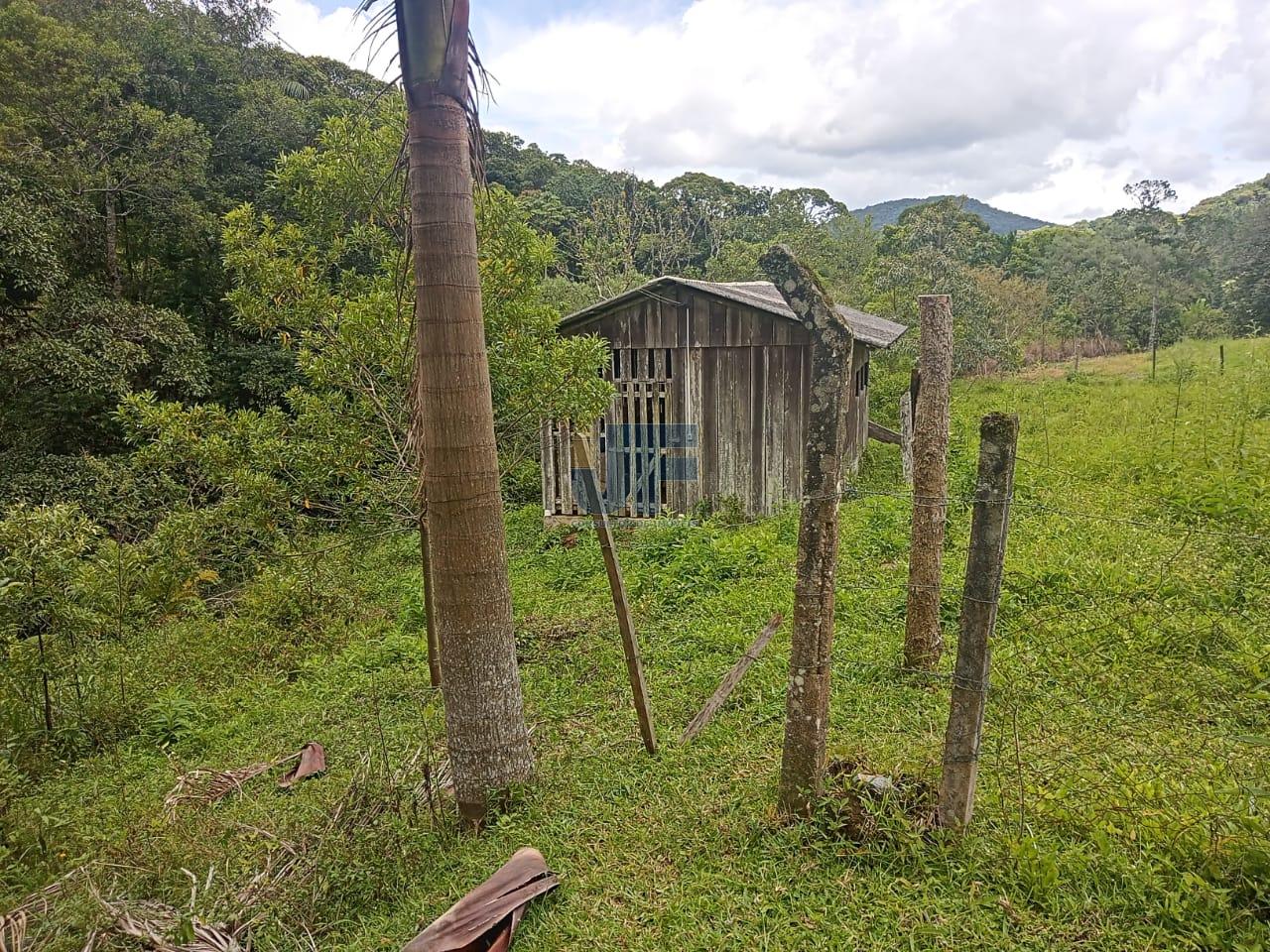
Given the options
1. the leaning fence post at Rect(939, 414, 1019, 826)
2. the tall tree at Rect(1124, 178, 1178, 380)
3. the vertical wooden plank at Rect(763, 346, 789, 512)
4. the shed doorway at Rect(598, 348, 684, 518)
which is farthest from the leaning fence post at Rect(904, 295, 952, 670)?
the tall tree at Rect(1124, 178, 1178, 380)

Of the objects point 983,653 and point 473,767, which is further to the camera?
point 473,767

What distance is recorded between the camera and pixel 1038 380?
71.5 feet

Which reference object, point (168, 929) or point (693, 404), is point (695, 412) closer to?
point (693, 404)

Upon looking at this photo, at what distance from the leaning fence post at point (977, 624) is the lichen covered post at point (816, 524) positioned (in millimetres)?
555

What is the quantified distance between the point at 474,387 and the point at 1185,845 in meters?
3.75

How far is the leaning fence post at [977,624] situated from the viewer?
3051 millimetres

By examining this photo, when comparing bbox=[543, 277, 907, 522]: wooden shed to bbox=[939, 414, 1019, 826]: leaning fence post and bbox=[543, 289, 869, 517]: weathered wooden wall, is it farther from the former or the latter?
bbox=[939, 414, 1019, 826]: leaning fence post

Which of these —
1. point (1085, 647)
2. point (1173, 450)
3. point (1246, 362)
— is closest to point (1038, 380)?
point (1246, 362)

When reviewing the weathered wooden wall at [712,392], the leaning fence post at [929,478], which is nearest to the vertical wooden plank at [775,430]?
the weathered wooden wall at [712,392]

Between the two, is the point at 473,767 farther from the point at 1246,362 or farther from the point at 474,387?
the point at 1246,362

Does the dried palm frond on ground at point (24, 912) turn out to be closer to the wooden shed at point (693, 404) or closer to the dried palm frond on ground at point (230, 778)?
the dried palm frond on ground at point (230, 778)

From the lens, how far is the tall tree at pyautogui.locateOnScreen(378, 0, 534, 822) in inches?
145

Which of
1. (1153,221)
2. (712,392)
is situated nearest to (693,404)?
(712,392)

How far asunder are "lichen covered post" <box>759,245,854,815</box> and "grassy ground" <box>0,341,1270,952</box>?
30 centimetres
